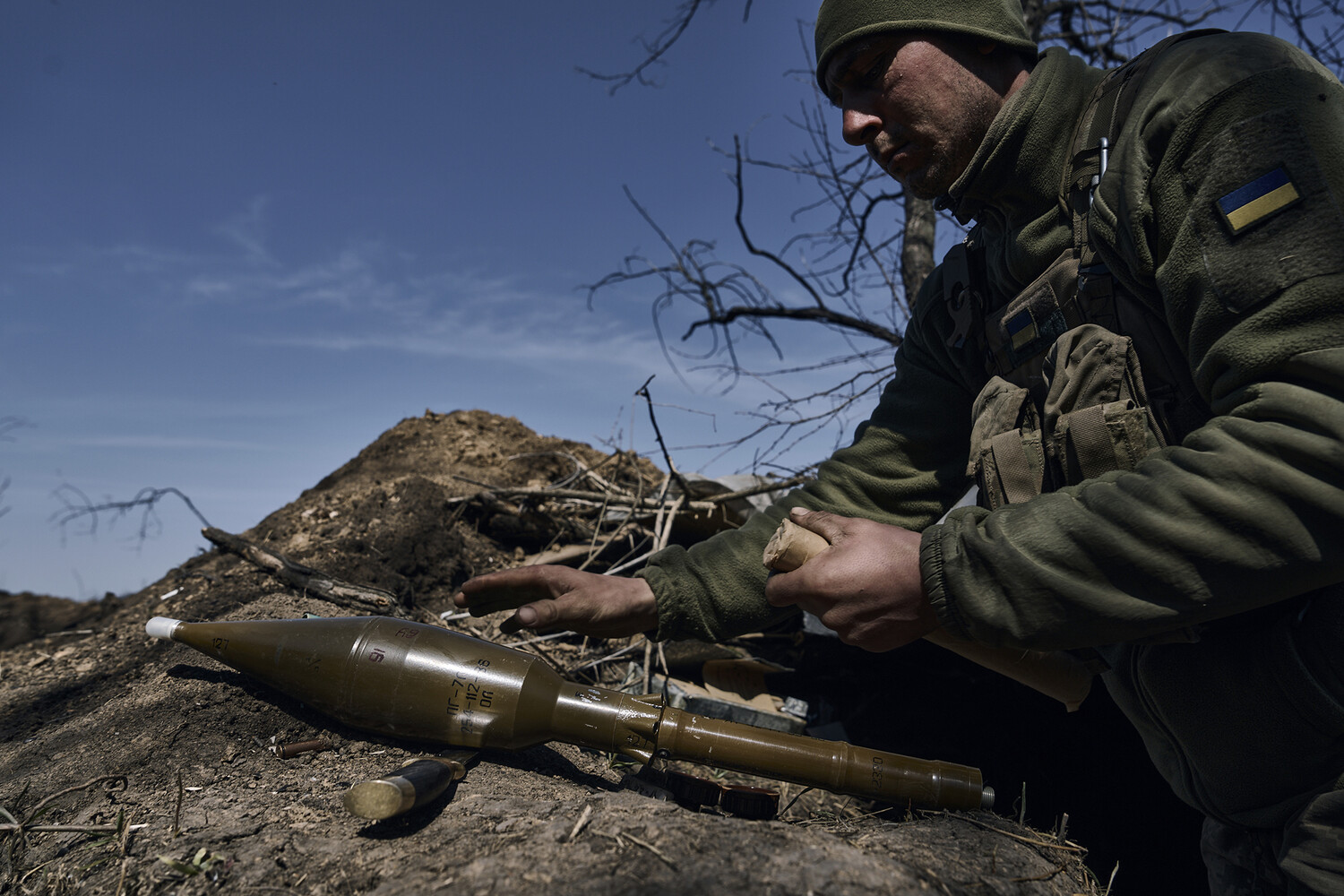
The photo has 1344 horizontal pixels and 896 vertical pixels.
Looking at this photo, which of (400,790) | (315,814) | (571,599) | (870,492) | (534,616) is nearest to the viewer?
(400,790)

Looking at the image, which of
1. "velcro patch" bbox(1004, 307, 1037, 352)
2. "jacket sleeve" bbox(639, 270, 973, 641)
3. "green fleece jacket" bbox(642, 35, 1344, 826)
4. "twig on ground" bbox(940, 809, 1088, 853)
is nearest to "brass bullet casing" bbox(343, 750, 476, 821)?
"jacket sleeve" bbox(639, 270, 973, 641)

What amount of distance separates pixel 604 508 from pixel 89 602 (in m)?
3.21

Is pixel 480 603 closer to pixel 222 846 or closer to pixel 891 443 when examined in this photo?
pixel 222 846

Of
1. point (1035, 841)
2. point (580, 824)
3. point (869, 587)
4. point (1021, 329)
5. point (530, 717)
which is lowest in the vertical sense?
point (1035, 841)

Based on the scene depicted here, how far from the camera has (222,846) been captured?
66.7 inches

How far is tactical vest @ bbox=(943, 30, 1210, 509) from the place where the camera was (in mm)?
1625

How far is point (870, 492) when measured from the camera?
242 centimetres

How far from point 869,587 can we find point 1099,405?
0.68m

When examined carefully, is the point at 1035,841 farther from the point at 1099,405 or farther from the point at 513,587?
the point at 513,587

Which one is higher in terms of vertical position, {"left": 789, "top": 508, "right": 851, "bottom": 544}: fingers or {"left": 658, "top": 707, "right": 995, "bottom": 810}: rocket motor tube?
{"left": 789, "top": 508, "right": 851, "bottom": 544}: fingers

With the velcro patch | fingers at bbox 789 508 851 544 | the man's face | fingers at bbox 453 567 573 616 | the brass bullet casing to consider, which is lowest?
the brass bullet casing

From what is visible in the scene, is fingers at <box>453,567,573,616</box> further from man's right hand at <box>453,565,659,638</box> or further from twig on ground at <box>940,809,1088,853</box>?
twig on ground at <box>940,809,1088,853</box>

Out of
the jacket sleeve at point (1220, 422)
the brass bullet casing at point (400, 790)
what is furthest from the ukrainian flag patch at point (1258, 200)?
the brass bullet casing at point (400, 790)

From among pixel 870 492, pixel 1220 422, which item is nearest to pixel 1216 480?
pixel 1220 422
